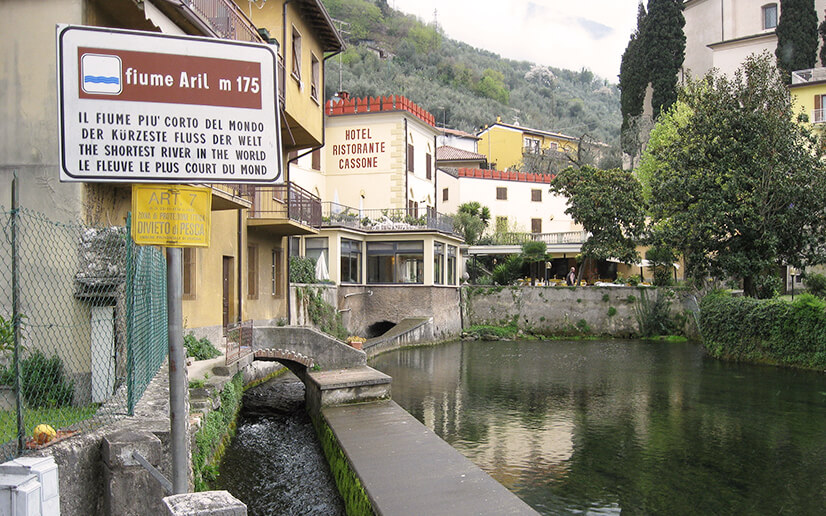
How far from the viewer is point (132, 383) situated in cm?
560

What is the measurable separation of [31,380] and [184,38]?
4.53m

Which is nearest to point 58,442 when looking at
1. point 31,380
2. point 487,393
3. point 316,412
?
point 31,380

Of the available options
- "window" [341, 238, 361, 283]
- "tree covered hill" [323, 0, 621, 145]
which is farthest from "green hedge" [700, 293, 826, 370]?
"tree covered hill" [323, 0, 621, 145]

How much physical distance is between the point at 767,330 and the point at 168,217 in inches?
1036

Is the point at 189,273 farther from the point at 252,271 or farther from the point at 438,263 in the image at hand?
the point at 438,263

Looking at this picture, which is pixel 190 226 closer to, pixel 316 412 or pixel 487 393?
pixel 316 412

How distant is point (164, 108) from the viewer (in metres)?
3.64

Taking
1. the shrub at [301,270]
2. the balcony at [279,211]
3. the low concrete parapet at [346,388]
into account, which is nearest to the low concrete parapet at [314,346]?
the low concrete parapet at [346,388]

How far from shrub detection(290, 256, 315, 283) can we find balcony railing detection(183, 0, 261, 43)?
12.8m

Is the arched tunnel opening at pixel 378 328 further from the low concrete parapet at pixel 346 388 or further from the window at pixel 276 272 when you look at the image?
the low concrete parapet at pixel 346 388

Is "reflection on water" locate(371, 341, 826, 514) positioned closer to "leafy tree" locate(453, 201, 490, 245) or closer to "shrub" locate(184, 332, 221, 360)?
"shrub" locate(184, 332, 221, 360)

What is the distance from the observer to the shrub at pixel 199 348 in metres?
12.8

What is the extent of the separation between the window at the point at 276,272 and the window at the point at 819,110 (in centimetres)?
3610

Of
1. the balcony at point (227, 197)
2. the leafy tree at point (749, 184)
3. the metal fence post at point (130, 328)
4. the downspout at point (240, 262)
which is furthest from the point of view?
the leafy tree at point (749, 184)
